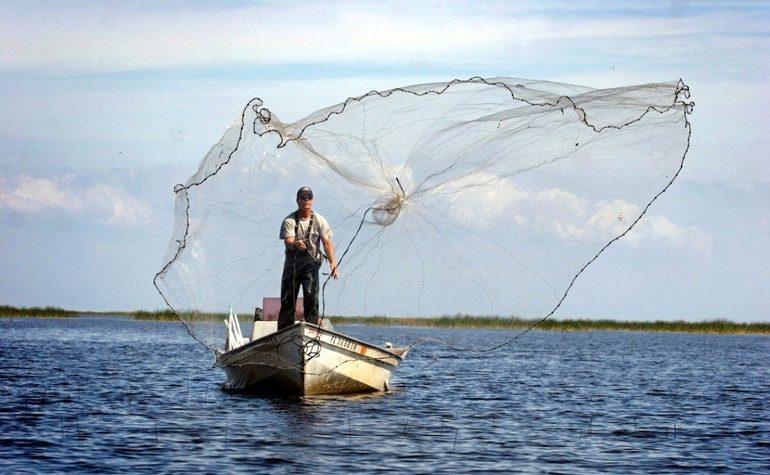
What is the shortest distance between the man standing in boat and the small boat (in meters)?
0.55

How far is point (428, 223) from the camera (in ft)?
51.9

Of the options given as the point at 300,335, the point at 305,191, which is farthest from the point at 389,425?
the point at 305,191

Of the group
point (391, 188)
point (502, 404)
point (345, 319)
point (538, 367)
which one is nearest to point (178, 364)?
point (538, 367)

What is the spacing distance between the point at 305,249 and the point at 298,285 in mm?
1337

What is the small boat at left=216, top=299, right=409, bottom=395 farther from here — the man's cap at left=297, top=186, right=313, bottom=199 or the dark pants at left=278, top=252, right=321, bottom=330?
the man's cap at left=297, top=186, right=313, bottom=199

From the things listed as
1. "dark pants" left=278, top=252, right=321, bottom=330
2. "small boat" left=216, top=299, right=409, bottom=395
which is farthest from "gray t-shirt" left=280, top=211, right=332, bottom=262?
"small boat" left=216, top=299, right=409, bottom=395

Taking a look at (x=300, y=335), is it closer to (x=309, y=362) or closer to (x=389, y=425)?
(x=309, y=362)

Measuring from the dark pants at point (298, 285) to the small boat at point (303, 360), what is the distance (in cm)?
30

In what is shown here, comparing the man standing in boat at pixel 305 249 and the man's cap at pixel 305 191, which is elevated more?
the man's cap at pixel 305 191

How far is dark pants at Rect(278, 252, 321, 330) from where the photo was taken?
735 inches

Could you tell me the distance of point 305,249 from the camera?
17984 millimetres

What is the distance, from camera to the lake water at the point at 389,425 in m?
15.2

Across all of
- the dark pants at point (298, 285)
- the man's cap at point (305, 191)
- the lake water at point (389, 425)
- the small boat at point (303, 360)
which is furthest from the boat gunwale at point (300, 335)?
the man's cap at point (305, 191)

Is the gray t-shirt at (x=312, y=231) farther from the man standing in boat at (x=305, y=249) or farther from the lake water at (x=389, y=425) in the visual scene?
the lake water at (x=389, y=425)
